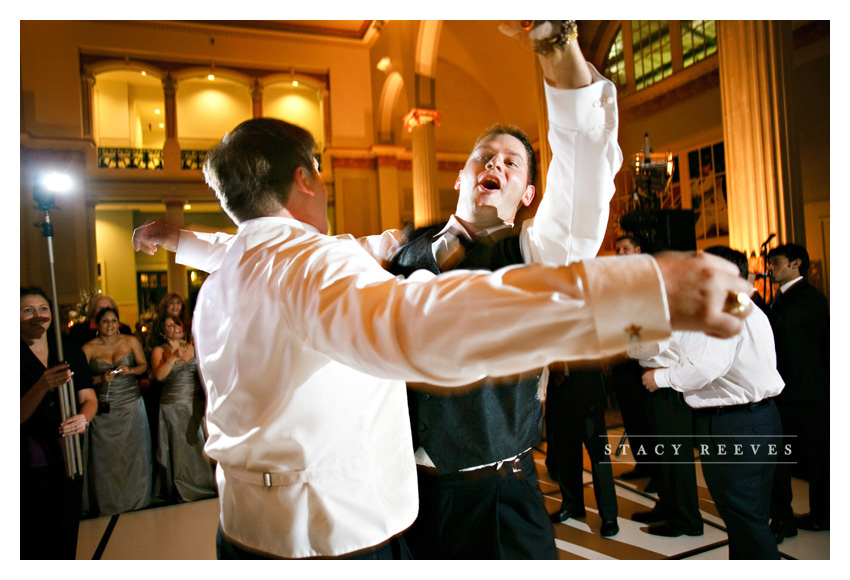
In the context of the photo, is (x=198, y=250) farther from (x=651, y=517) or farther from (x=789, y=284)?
(x=789, y=284)

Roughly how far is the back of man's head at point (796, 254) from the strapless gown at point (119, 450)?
484 centimetres

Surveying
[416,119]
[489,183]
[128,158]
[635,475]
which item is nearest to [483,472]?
[489,183]

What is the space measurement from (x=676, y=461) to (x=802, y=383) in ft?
2.94

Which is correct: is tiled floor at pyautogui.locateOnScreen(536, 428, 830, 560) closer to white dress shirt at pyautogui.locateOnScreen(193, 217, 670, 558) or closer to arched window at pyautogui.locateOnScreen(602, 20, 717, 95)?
white dress shirt at pyautogui.locateOnScreen(193, 217, 670, 558)

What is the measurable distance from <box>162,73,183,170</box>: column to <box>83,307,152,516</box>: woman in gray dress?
749 centimetres

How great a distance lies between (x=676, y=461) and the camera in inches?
128

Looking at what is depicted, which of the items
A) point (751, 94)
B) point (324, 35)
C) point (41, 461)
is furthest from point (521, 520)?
point (324, 35)

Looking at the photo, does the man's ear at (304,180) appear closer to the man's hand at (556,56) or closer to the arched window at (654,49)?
the man's hand at (556,56)

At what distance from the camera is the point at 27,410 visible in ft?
7.38

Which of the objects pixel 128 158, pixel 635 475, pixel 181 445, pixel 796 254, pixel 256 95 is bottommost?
pixel 635 475

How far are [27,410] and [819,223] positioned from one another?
4832 millimetres

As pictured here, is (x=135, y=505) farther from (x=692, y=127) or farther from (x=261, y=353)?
(x=692, y=127)

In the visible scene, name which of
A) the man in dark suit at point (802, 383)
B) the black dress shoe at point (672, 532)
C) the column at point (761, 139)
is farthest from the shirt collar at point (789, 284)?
the black dress shoe at point (672, 532)

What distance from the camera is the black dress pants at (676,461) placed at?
10.2 ft
